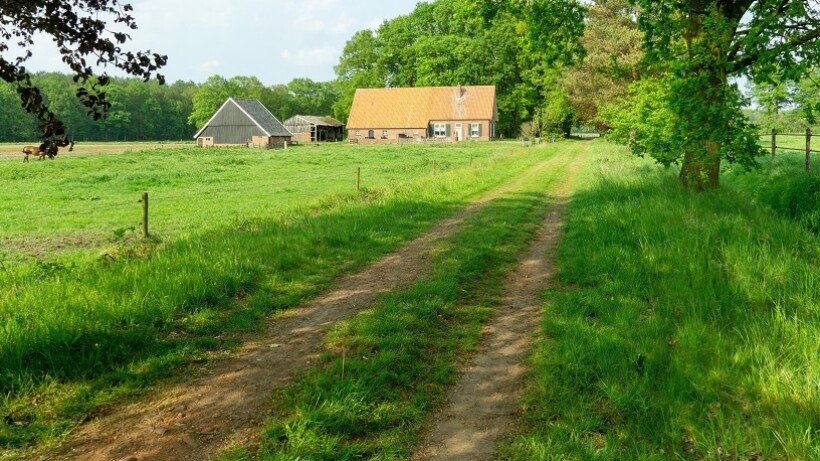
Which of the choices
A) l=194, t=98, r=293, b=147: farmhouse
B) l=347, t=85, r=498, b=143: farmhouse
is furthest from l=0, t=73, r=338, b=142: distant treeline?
l=347, t=85, r=498, b=143: farmhouse

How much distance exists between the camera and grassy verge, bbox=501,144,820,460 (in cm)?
399

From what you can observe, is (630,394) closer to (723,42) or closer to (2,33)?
(2,33)

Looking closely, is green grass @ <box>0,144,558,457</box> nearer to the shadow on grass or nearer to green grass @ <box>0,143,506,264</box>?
green grass @ <box>0,143,506,264</box>

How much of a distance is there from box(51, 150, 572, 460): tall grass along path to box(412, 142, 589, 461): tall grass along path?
1.47m

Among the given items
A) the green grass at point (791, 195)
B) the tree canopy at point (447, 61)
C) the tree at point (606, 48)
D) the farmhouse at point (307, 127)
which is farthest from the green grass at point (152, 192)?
the farmhouse at point (307, 127)

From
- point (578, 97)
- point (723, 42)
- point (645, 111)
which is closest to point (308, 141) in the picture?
point (578, 97)

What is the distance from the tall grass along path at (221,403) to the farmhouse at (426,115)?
222 ft

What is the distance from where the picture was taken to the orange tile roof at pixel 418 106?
242 ft

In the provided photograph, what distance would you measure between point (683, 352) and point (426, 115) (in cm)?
7165

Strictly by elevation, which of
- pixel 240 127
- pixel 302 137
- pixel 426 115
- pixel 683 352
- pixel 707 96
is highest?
pixel 426 115

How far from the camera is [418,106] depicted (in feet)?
247

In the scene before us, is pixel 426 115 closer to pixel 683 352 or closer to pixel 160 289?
pixel 160 289

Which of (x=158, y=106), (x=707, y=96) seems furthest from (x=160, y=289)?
(x=158, y=106)

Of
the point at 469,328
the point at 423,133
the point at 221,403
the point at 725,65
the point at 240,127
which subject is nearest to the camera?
the point at 221,403
